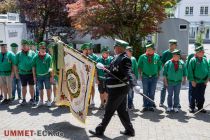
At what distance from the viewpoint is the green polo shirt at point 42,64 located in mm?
9008

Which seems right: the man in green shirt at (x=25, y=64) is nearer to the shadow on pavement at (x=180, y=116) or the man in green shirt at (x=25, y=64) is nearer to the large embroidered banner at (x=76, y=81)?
the large embroidered banner at (x=76, y=81)

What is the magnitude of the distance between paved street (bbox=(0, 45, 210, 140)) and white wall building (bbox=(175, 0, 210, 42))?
47323 mm

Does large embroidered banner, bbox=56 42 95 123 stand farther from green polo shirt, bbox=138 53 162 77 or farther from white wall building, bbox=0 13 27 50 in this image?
white wall building, bbox=0 13 27 50

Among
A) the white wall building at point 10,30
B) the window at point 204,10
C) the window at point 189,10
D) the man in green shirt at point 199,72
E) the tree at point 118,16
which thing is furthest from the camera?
the window at point 189,10

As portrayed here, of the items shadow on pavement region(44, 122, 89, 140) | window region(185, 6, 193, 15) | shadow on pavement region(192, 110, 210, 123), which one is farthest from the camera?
window region(185, 6, 193, 15)

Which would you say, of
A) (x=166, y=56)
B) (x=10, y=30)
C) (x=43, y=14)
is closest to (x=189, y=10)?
(x=43, y=14)

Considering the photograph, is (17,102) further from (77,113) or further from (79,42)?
(79,42)

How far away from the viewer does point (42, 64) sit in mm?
9008

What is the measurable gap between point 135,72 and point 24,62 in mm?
2939

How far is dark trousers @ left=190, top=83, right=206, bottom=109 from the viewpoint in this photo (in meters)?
8.62

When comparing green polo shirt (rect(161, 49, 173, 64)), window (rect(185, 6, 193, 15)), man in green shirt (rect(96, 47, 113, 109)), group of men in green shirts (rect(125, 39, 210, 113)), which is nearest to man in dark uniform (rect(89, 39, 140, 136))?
group of men in green shirts (rect(125, 39, 210, 113))

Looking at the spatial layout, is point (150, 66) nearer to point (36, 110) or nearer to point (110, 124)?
point (110, 124)

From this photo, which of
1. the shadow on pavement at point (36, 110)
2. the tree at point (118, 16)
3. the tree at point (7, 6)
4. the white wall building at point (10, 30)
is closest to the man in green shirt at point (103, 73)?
the shadow on pavement at point (36, 110)

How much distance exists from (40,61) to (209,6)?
4929 cm
